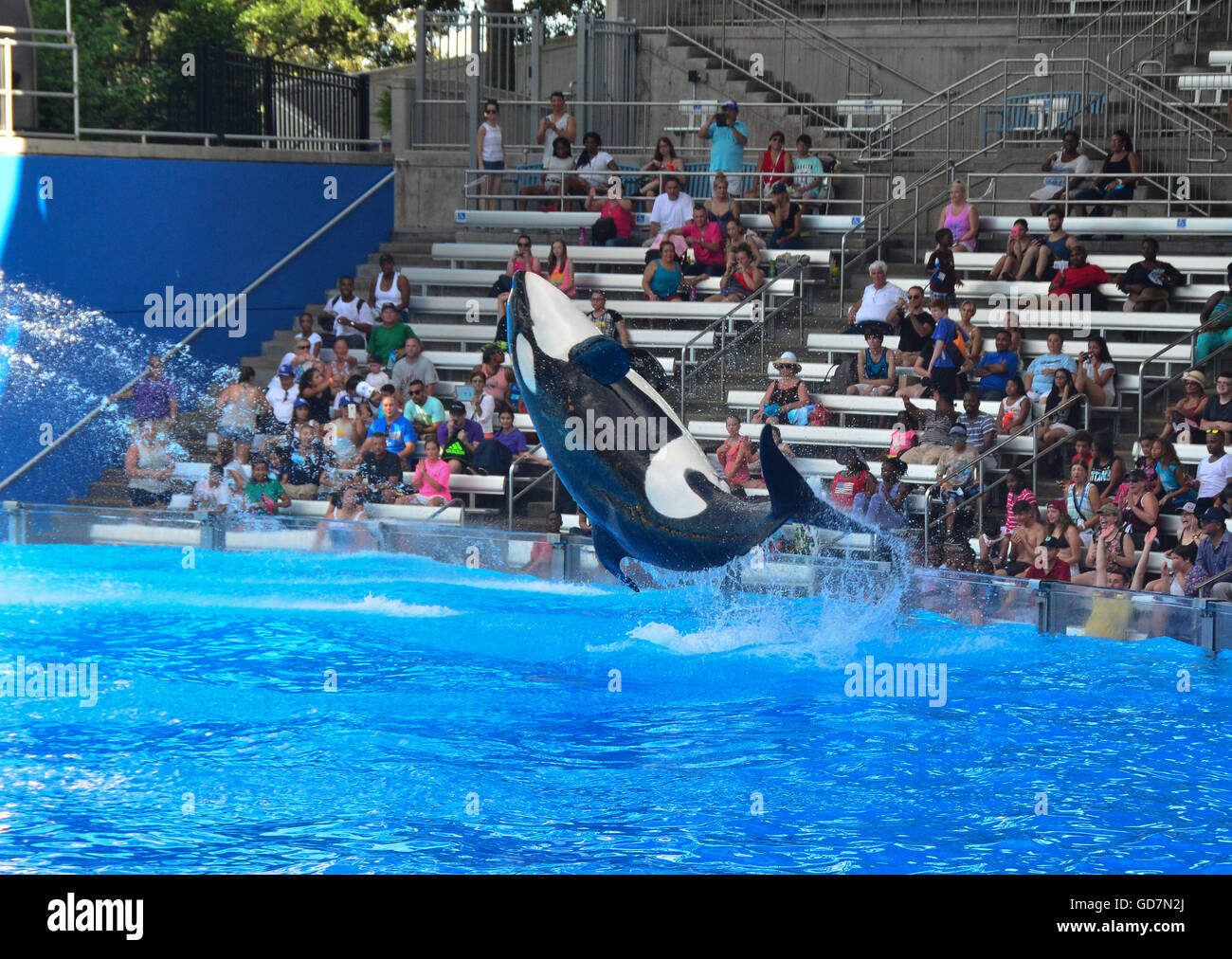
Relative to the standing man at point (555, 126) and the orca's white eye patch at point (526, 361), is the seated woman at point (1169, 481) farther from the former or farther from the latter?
the standing man at point (555, 126)

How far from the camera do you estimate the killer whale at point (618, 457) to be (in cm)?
802

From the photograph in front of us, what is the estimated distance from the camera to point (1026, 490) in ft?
39.1

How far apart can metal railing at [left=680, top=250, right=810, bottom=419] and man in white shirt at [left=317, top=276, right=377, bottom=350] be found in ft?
11.8

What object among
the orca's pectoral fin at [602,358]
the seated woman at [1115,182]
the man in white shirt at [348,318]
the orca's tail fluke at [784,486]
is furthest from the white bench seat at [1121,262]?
the orca's tail fluke at [784,486]

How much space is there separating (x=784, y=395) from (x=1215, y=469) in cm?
388

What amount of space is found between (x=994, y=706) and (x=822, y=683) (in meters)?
1.06

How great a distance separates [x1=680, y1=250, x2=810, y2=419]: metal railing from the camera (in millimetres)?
14672

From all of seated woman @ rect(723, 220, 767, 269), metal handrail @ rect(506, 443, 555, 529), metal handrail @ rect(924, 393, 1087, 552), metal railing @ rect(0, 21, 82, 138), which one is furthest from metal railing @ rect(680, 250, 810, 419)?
metal railing @ rect(0, 21, 82, 138)

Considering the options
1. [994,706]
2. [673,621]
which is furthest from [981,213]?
[994,706]

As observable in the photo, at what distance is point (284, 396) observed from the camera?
15.1 meters

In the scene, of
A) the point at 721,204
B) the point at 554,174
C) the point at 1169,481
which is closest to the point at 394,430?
the point at 721,204

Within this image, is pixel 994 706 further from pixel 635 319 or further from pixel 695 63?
pixel 695 63

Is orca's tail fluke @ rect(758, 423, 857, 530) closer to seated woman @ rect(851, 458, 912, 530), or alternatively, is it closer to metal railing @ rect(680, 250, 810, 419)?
seated woman @ rect(851, 458, 912, 530)

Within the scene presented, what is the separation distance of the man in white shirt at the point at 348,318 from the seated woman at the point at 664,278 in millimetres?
3032
